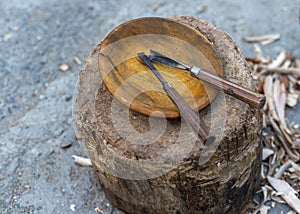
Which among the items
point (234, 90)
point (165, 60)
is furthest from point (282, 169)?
point (165, 60)

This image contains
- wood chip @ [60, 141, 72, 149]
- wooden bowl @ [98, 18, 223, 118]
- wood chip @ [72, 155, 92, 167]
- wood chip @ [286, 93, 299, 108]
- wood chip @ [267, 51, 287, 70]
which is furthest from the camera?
wood chip @ [267, 51, 287, 70]

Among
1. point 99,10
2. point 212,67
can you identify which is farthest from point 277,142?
point 99,10

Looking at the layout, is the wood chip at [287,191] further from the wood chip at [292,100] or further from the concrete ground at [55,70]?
Result: the wood chip at [292,100]

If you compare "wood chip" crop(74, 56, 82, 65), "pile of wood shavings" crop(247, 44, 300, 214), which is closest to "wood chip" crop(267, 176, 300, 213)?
"pile of wood shavings" crop(247, 44, 300, 214)

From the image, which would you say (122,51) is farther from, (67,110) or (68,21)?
(68,21)

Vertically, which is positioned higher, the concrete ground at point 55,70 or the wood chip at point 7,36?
the wood chip at point 7,36

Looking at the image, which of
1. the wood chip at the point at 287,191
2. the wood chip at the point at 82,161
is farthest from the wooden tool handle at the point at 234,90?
the wood chip at the point at 82,161

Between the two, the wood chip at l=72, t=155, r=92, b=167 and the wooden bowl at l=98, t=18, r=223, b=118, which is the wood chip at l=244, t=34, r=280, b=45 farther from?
the wood chip at l=72, t=155, r=92, b=167
